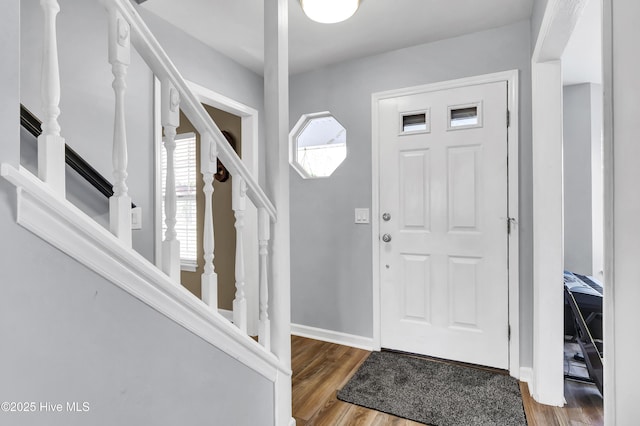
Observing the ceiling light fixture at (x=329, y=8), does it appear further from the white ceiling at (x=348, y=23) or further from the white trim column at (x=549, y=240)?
the white trim column at (x=549, y=240)

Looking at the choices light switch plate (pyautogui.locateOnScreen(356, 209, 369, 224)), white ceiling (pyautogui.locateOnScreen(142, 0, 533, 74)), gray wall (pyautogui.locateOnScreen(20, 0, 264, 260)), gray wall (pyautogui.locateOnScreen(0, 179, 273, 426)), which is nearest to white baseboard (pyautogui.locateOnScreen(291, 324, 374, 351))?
light switch plate (pyautogui.locateOnScreen(356, 209, 369, 224))

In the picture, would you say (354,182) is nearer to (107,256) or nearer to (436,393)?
(436,393)

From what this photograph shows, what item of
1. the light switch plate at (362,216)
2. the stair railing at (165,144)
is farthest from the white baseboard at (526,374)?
the stair railing at (165,144)

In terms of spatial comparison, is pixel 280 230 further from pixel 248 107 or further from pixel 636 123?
pixel 248 107

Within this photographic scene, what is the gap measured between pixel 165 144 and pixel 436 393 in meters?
2.02

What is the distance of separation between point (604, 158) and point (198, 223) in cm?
322

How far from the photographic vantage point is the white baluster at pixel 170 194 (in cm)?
109

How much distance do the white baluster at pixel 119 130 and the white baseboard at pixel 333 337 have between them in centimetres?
216

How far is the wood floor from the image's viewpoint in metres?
1.72

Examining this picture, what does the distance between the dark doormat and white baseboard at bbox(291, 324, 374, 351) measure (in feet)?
0.80

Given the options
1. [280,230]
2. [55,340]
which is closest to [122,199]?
[55,340]

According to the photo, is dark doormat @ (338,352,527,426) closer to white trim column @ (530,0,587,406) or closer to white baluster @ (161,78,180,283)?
white trim column @ (530,0,587,406)

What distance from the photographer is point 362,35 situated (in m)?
2.29

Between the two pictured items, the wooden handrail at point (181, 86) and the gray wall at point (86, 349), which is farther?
the wooden handrail at point (181, 86)
